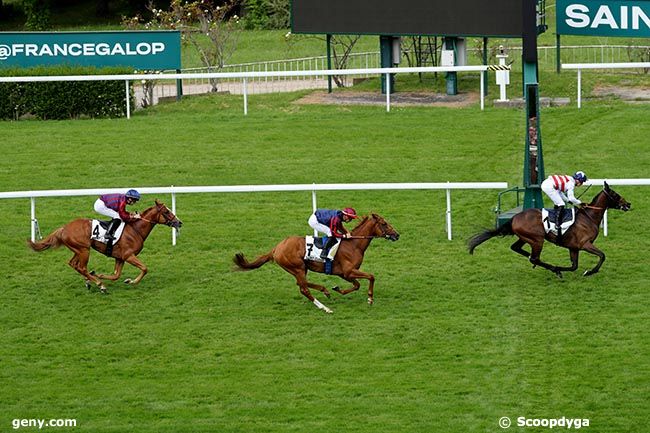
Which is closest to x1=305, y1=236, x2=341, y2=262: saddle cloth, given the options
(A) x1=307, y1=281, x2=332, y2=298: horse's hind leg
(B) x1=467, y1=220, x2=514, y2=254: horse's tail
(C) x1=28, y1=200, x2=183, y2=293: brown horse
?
(A) x1=307, y1=281, x2=332, y2=298: horse's hind leg

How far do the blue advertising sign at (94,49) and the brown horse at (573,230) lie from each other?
10.3 m

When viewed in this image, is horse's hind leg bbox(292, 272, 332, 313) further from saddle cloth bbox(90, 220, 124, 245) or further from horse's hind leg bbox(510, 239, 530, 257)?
horse's hind leg bbox(510, 239, 530, 257)

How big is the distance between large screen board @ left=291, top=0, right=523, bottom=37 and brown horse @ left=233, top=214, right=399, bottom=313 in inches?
326

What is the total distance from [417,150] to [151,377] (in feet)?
28.0

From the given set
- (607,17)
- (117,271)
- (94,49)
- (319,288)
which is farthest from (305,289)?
(94,49)

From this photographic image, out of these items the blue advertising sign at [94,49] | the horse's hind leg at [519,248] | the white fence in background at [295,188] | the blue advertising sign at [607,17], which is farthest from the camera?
the blue advertising sign at [94,49]

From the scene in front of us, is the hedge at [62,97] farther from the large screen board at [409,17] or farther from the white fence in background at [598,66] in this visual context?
the white fence in background at [598,66]

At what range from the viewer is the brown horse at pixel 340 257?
47.8 feet

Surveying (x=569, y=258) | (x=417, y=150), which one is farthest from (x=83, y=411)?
(x=417, y=150)

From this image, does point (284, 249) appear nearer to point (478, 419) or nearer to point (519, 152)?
point (478, 419)

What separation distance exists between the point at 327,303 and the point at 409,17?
29.9ft

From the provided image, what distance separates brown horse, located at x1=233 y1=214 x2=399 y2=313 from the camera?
14.6 m

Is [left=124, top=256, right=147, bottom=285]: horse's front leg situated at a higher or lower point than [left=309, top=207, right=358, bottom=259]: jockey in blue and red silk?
lower

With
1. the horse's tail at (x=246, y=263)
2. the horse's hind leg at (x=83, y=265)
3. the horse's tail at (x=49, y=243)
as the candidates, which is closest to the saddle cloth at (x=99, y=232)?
the horse's hind leg at (x=83, y=265)
